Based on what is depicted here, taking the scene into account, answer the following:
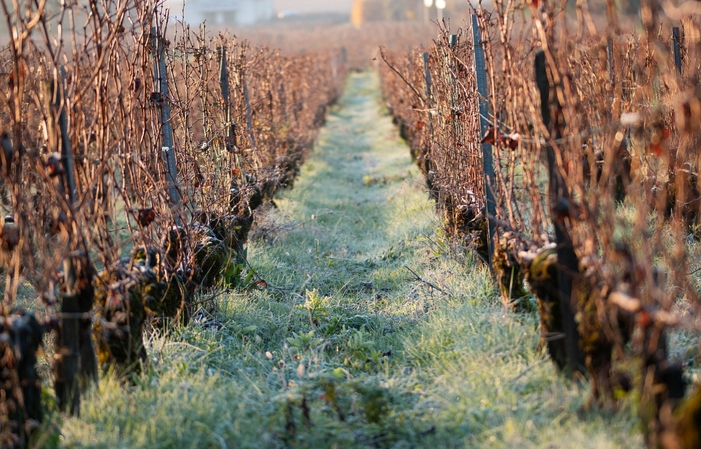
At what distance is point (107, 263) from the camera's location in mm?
3453

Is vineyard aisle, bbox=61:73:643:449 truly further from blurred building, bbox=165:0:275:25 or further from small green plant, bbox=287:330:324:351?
blurred building, bbox=165:0:275:25

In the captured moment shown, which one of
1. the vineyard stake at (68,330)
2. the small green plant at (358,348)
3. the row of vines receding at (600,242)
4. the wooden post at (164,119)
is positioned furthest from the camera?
the wooden post at (164,119)

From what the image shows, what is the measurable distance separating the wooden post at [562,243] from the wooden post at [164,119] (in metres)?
2.49

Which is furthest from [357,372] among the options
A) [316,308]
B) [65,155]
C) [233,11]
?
[233,11]

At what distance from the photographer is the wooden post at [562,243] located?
292 cm

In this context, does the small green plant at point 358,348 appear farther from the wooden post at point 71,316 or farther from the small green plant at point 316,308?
the wooden post at point 71,316

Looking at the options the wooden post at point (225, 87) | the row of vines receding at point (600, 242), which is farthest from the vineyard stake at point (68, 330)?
the wooden post at point (225, 87)

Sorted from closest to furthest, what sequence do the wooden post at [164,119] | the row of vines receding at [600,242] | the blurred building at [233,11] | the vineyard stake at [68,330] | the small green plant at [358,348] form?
the row of vines receding at [600,242], the vineyard stake at [68,330], the small green plant at [358,348], the wooden post at [164,119], the blurred building at [233,11]

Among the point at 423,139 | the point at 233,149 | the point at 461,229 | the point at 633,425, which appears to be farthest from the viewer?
the point at 423,139

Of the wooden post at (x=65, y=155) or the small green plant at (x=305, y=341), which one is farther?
the small green plant at (x=305, y=341)

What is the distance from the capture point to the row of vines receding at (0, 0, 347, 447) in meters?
2.86

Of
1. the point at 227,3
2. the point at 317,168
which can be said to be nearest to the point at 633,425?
the point at 317,168

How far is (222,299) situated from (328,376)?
1486 millimetres

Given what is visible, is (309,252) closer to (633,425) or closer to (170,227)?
(170,227)
